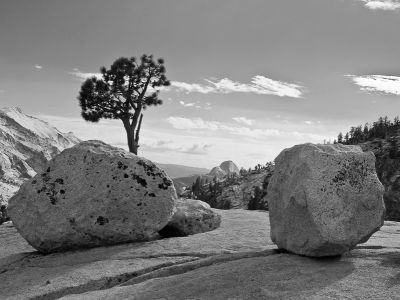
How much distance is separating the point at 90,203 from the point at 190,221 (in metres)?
4.77

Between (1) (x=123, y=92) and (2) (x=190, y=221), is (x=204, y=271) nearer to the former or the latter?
(2) (x=190, y=221)

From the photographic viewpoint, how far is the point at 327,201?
1182 centimetres

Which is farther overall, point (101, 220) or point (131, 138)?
point (131, 138)

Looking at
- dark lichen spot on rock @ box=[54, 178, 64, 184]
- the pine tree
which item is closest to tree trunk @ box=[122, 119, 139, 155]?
the pine tree

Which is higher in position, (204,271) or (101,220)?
(101,220)

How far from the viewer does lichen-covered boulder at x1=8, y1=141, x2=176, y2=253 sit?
16422 mm

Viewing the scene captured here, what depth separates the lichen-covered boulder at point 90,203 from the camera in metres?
16.4

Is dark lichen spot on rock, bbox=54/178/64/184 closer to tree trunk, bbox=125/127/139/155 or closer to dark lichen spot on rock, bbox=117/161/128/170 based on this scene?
dark lichen spot on rock, bbox=117/161/128/170

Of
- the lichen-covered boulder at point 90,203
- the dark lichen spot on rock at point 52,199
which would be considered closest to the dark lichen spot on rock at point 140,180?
the lichen-covered boulder at point 90,203

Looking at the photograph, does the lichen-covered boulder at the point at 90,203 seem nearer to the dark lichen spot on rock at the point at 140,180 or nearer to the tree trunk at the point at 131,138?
the dark lichen spot on rock at the point at 140,180

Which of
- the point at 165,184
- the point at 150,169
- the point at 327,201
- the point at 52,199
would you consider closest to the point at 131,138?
the point at 150,169

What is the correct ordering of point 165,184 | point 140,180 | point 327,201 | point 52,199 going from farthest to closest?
1. point 165,184
2. point 140,180
3. point 52,199
4. point 327,201

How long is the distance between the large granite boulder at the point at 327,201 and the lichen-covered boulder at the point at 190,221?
633 cm

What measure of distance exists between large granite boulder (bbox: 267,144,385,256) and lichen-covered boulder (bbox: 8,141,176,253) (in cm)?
610
